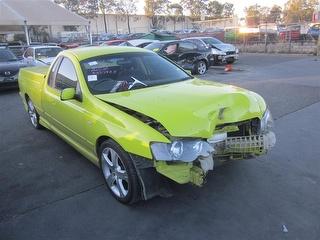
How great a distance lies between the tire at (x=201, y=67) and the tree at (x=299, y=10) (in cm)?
5006

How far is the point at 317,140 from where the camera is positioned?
576cm

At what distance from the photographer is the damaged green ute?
3494 millimetres

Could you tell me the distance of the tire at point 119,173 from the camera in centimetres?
366

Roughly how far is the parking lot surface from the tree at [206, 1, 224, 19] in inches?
3948

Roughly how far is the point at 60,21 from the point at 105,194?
24816 millimetres

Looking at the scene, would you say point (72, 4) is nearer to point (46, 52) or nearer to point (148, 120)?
point (46, 52)

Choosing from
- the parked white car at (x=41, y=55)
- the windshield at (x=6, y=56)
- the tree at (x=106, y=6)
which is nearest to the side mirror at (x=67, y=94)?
the windshield at (x=6, y=56)

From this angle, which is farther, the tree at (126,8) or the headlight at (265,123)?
the tree at (126,8)

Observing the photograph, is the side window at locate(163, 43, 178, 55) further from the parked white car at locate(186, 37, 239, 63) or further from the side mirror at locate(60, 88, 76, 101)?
the side mirror at locate(60, 88, 76, 101)

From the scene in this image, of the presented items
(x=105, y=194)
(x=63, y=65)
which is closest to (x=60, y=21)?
Result: (x=63, y=65)

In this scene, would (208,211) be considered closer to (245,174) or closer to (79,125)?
(245,174)

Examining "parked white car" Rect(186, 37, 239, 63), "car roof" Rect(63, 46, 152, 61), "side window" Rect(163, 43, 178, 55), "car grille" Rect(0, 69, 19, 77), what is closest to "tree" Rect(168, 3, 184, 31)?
"parked white car" Rect(186, 37, 239, 63)

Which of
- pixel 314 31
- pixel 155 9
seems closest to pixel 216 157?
pixel 314 31

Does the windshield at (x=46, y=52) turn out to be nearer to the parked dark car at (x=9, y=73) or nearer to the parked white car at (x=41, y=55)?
the parked white car at (x=41, y=55)
